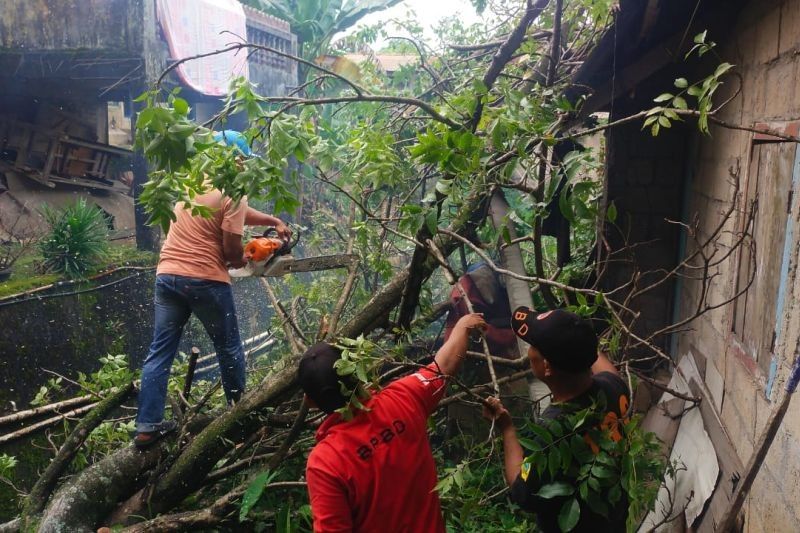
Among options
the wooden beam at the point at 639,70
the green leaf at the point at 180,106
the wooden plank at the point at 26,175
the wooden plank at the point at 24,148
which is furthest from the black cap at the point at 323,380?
the wooden plank at the point at 24,148

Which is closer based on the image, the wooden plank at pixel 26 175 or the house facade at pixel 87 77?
the house facade at pixel 87 77

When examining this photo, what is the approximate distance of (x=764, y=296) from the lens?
8.36ft

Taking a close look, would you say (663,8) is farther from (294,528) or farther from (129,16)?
(129,16)

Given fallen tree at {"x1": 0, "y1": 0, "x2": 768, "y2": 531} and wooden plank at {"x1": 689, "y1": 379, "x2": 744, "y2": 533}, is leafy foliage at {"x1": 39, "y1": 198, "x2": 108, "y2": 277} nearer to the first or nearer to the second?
fallen tree at {"x1": 0, "y1": 0, "x2": 768, "y2": 531}

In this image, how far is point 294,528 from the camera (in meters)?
3.33

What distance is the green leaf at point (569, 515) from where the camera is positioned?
74.2 inches

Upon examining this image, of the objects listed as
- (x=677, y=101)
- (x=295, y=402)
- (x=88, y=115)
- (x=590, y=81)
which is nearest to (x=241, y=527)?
(x=295, y=402)

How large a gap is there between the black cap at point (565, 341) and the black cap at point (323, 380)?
2.13ft

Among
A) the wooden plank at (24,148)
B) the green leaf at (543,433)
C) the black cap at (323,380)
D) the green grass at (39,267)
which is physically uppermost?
the wooden plank at (24,148)

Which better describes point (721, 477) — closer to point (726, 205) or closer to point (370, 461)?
point (726, 205)

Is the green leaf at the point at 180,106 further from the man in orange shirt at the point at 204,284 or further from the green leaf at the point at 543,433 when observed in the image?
the green leaf at the point at 543,433

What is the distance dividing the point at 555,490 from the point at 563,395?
1.02 feet

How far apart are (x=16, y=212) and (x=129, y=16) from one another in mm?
3443

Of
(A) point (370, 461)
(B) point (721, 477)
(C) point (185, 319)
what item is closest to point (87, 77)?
(C) point (185, 319)
